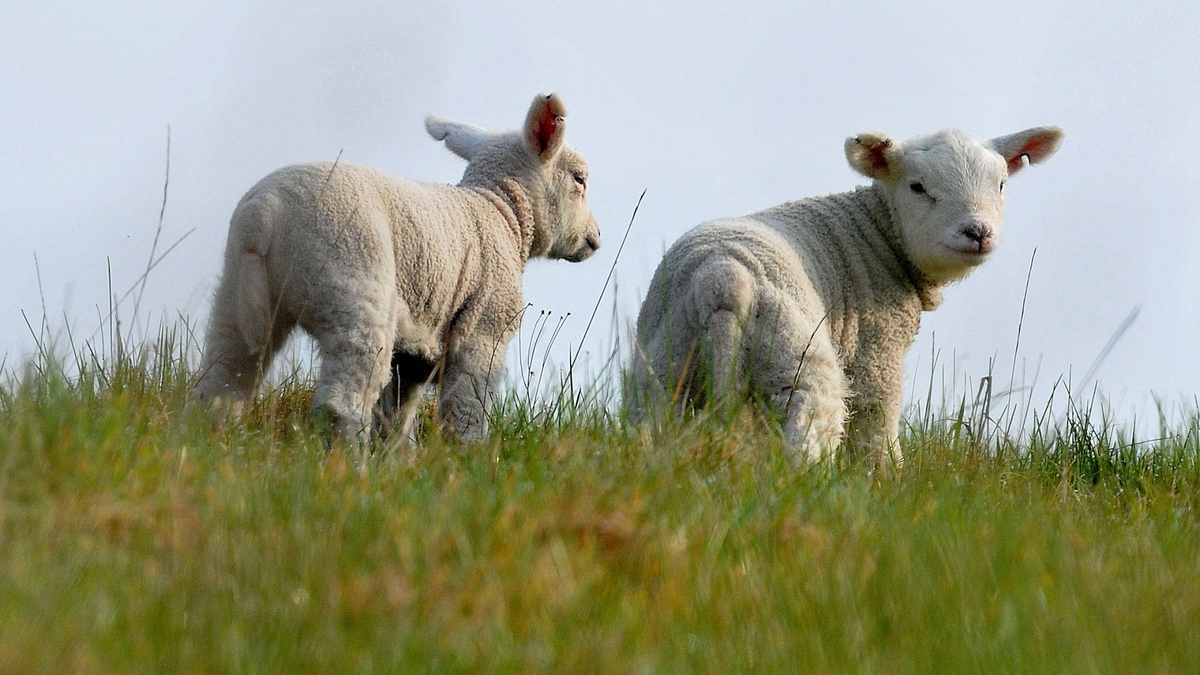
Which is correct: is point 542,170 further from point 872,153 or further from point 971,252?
point 971,252

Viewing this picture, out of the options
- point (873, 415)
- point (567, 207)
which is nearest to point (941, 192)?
point (873, 415)

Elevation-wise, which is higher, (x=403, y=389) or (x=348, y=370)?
(x=348, y=370)

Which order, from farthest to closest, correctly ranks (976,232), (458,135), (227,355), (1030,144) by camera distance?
(458,135)
(1030,144)
(976,232)
(227,355)

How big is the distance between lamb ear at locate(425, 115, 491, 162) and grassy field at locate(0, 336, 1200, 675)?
12.2 feet

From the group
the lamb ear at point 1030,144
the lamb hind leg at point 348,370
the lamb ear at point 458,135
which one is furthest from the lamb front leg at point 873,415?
the lamb ear at point 458,135

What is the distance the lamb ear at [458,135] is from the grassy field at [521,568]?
3714mm

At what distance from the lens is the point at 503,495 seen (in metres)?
2.92

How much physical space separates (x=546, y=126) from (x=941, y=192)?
2.03 m

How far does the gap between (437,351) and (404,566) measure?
3665mm

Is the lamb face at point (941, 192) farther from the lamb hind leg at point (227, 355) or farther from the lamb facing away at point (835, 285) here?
the lamb hind leg at point (227, 355)

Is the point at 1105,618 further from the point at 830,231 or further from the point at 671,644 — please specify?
the point at 830,231

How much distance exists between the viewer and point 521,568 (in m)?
2.47

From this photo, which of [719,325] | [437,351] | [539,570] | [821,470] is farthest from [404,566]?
[437,351]

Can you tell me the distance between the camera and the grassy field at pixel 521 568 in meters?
2.18
